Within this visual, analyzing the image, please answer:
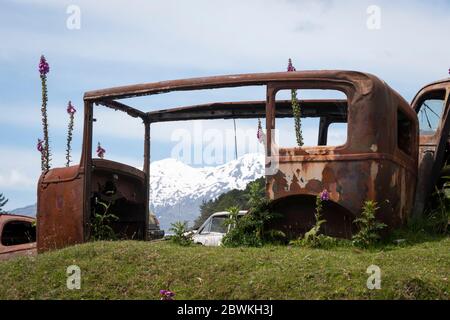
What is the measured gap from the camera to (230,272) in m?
5.45

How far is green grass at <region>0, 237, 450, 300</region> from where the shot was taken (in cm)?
493

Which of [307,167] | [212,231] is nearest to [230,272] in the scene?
[307,167]

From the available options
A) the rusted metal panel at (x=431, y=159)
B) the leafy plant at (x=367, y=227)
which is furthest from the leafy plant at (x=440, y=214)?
the leafy plant at (x=367, y=227)

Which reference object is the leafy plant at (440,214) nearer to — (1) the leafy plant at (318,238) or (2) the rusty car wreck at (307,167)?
(2) the rusty car wreck at (307,167)

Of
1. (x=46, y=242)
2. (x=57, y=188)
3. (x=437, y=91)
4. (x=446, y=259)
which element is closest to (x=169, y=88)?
(x=57, y=188)

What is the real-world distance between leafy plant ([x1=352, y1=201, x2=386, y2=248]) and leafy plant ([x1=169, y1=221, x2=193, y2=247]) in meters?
1.84

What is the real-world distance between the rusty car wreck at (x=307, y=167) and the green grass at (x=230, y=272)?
2.14 ft

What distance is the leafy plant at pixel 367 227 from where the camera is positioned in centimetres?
644

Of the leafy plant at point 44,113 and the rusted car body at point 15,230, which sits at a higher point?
the leafy plant at point 44,113

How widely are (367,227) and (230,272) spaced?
1.79 metres

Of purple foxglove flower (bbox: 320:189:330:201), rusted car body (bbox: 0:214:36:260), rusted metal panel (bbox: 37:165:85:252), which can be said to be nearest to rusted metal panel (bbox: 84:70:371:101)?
rusted metal panel (bbox: 37:165:85:252)

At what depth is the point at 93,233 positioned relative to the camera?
7.75 m
